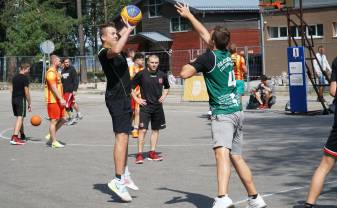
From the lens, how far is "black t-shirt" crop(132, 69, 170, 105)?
12.1 metres

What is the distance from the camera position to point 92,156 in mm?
12961

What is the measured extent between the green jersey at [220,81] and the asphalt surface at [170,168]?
1.24m

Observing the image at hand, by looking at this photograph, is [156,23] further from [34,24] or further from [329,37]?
[329,37]

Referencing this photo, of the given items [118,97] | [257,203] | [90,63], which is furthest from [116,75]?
[90,63]

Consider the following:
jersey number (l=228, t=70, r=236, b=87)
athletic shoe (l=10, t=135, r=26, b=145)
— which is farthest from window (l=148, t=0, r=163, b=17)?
jersey number (l=228, t=70, r=236, b=87)

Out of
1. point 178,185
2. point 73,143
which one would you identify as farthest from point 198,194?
point 73,143

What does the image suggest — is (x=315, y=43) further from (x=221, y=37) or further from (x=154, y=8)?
(x=221, y=37)

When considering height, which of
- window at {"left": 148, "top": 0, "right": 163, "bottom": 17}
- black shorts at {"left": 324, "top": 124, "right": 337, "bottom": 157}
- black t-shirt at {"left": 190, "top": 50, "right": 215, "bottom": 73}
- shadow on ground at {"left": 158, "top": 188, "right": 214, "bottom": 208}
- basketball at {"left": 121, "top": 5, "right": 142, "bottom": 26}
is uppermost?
window at {"left": 148, "top": 0, "right": 163, "bottom": 17}

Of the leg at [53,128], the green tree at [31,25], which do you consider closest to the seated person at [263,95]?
the leg at [53,128]

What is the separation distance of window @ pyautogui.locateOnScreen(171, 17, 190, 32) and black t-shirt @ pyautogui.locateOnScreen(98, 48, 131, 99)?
4412 cm

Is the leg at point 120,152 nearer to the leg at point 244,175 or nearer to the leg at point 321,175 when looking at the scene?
the leg at point 244,175

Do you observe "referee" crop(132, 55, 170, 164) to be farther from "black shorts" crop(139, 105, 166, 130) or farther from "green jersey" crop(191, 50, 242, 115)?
"green jersey" crop(191, 50, 242, 115)

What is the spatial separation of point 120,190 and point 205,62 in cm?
210

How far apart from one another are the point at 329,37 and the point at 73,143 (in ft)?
98.9
